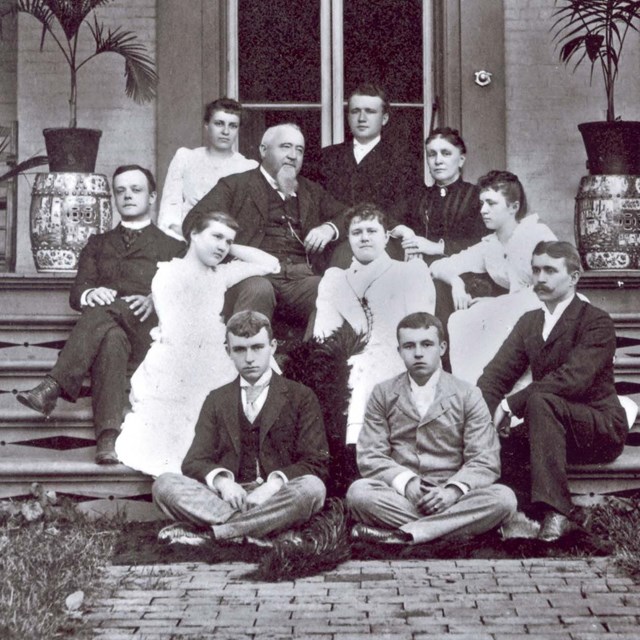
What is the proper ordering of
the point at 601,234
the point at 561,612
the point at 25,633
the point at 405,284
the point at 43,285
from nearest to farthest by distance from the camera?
the point at 25,633 < the point at 561,612 < the point at 405,284 < the point at 43,285 < the point at 601,234

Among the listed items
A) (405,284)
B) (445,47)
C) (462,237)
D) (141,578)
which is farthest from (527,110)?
(141,578)

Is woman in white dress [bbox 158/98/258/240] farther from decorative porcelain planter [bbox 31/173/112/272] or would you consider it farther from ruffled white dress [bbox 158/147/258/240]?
decorative porcelain planter [bbox 31/173/112/272]

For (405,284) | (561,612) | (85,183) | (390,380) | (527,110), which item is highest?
(527,110)

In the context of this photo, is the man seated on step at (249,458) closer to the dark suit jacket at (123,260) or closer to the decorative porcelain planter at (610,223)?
the dark suit jacket at (123,260)

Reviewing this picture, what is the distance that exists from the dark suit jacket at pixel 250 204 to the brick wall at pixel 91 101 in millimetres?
1396

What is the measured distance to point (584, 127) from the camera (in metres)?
7.61

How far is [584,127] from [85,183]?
2.89 m

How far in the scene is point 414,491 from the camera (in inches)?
214

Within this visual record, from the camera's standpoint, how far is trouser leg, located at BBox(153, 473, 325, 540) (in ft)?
17.6

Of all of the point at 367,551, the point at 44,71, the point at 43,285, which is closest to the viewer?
the point at 367,551

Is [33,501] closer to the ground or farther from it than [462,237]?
closer to the ground

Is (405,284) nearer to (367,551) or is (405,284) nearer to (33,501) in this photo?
(367,551)

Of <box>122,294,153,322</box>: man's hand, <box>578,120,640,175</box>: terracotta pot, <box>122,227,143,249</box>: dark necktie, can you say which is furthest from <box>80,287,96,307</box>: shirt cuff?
<box>578,120,640,175</box>: terracotta pot

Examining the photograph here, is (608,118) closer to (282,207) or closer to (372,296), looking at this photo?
(282,207)
